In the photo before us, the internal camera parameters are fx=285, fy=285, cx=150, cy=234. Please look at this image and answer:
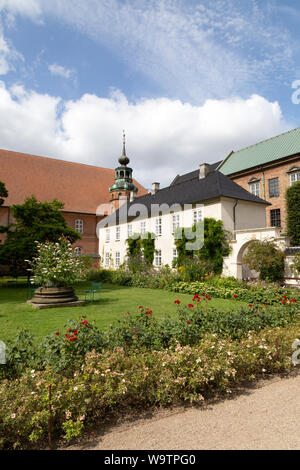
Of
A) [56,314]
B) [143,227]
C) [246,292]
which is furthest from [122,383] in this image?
[143,227]

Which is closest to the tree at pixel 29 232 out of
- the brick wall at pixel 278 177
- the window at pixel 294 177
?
the brick wall at pixel 278 177

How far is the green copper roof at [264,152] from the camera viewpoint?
30.3 meters

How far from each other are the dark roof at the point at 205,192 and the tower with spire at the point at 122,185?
1352cm

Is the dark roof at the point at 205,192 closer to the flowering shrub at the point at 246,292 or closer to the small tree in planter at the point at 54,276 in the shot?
the flowering shrub at the point at 246,292

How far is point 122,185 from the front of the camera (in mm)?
41219

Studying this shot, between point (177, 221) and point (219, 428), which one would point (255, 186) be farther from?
point (219, 428)

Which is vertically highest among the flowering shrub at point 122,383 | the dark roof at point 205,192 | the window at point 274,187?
the window at point 274,187

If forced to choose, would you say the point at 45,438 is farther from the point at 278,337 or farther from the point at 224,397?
the point at 278,337

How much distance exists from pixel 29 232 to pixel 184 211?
38.1 feet

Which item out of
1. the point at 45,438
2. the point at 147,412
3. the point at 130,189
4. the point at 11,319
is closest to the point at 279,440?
the point at 147,412

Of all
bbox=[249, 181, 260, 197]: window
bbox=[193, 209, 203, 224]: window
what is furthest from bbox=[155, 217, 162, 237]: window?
bbox=[249, 181, 260, 197]: window

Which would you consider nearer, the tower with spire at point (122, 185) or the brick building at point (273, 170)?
the brick building at point (273, 170)

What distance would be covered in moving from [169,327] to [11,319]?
226 inches

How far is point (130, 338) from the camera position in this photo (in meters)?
5.12
